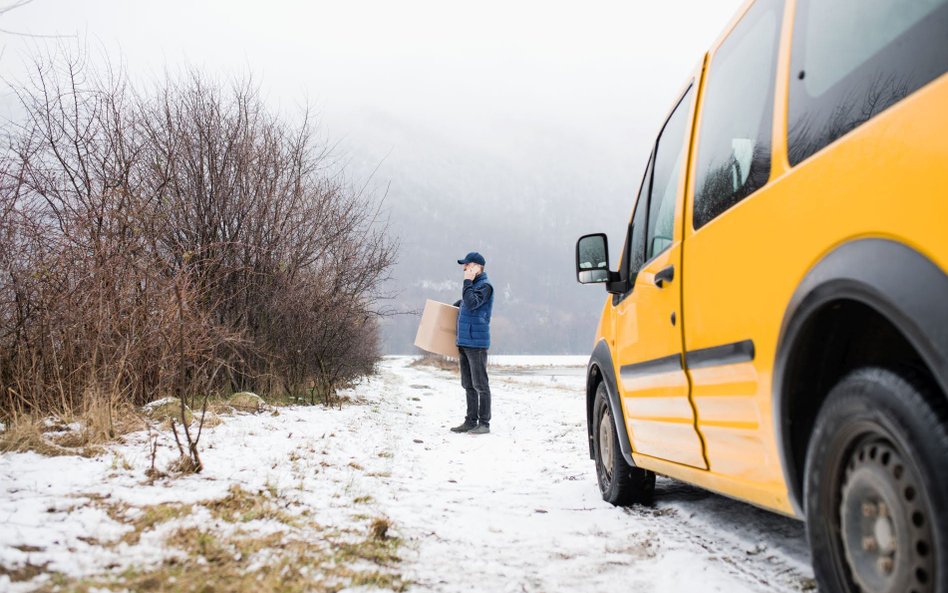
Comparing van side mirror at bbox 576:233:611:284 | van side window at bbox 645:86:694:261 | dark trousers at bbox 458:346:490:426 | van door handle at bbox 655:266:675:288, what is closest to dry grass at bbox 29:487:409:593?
van door handle at bbox 655:266:675:288

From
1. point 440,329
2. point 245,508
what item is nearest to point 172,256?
point 440,329

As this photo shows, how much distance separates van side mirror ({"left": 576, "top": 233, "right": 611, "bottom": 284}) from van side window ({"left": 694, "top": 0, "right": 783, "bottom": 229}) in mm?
1105

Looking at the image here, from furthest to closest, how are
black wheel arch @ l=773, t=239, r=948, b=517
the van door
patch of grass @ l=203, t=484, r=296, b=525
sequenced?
1. patch of grass @ l=203, t=484, r=296, b=525
2. the van door
3. black wheel arch @ l=773, t=239, r=948, b=517

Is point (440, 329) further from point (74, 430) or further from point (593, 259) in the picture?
point (593, 259)

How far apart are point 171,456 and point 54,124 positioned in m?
4.50

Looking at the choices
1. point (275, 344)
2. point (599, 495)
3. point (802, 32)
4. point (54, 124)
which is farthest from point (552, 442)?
point (54, 124)

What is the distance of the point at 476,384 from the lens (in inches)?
309

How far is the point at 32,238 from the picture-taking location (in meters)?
5.14

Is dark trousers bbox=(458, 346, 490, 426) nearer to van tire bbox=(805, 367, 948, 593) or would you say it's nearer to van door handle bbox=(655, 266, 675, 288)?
van door handle bbox=(655, 266, 675, 288)

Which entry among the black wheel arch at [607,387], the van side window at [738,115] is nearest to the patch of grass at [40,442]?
the black wheel arch at [607,387]

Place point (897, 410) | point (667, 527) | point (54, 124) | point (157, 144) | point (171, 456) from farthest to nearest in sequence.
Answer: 1. point (157, 144)
2. point (54, 124)
3. point (171, 456)
4. point (667, 527)
5. point (897, 410)

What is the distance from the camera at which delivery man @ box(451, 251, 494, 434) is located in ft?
25.7

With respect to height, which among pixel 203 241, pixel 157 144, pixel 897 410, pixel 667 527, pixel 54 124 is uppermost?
pixel 157 144

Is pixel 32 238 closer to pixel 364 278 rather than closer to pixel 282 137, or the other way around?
pixel 282 137
